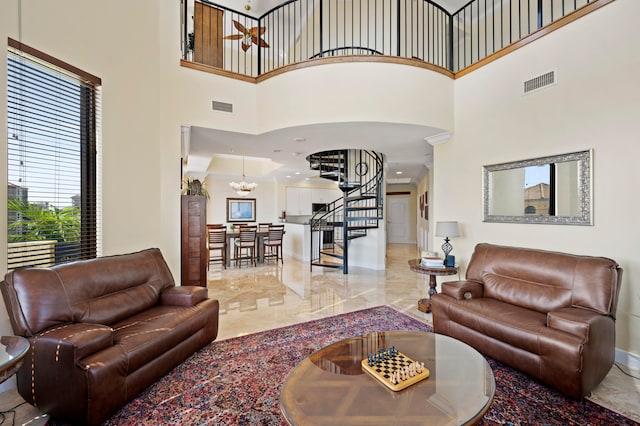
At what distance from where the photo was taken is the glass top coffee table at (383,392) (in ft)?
4.50

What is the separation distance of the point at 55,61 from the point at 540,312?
4.92 meters

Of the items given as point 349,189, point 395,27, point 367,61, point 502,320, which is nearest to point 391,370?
point 502,320

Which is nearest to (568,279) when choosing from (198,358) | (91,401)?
(198,358)

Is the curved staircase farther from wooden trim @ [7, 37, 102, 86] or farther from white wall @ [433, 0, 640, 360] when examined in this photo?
wooden trim @ [7, 37, 102, 86]

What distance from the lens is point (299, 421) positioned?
1338mm

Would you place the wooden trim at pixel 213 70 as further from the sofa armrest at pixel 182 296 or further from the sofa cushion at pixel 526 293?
the sofa cushion at pixel 526 293

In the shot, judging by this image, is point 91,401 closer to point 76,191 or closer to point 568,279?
point 76,191

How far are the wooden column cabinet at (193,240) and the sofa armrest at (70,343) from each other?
2.13 m

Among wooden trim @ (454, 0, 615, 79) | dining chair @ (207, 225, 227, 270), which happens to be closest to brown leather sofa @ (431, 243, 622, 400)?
wooden trim @ (454, 0, 615, 79)

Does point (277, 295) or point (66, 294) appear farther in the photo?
point (277, 295)

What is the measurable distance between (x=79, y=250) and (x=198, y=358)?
1.58 m

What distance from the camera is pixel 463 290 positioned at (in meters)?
3.06

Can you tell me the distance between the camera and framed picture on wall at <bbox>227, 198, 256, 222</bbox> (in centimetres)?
950

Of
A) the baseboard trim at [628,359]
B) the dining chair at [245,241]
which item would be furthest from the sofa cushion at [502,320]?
the dining chair at [245,241]
